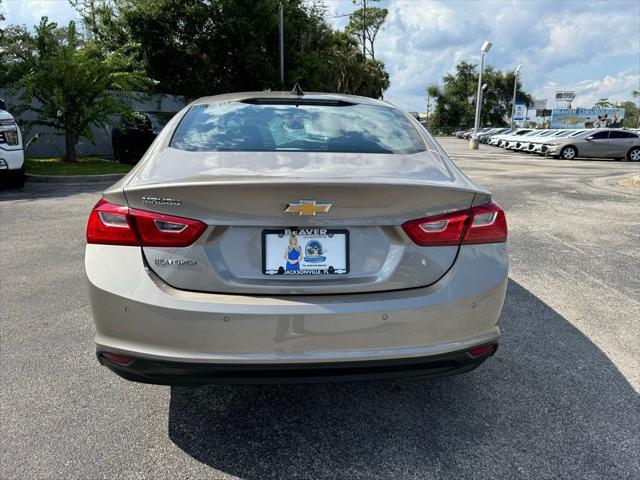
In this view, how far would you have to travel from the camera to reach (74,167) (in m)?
12.9

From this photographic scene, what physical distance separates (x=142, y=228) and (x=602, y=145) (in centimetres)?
2557

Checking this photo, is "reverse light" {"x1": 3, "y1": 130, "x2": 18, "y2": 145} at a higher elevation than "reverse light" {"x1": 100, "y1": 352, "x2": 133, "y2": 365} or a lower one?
higher

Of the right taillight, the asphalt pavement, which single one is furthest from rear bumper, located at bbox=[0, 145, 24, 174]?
the right taillight

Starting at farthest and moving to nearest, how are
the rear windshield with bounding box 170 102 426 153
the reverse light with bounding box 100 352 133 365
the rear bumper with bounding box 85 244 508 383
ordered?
the rear windshield with bounding box 170 102 426 153 → the reverse light with bounding box 100 352 133 365 → the rear bumper with bounding box 85 244 508 383

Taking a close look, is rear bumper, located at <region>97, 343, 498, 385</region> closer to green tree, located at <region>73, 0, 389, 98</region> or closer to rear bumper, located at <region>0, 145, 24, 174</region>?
rear bumper, located at <region>0, 145, 24, 174</region>

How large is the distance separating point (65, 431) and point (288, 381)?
1178 millimetres

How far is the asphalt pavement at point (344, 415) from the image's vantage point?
7.10ft

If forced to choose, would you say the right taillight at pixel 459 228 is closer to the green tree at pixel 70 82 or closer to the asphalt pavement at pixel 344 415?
the asphalt pavement at pixel 344 415

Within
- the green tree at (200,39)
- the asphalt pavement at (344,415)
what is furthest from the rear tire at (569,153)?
the asphalt pavement at (344,415)

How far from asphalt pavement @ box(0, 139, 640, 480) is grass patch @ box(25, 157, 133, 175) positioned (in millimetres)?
8844

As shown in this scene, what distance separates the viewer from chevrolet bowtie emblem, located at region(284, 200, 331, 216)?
1993 millimetres

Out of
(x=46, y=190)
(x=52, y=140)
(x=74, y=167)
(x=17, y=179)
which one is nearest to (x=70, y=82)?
(x=74, y=167)

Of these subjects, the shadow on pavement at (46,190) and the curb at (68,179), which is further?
the curb at (68,179)

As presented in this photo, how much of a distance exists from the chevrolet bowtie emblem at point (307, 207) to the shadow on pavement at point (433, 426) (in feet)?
3.60
